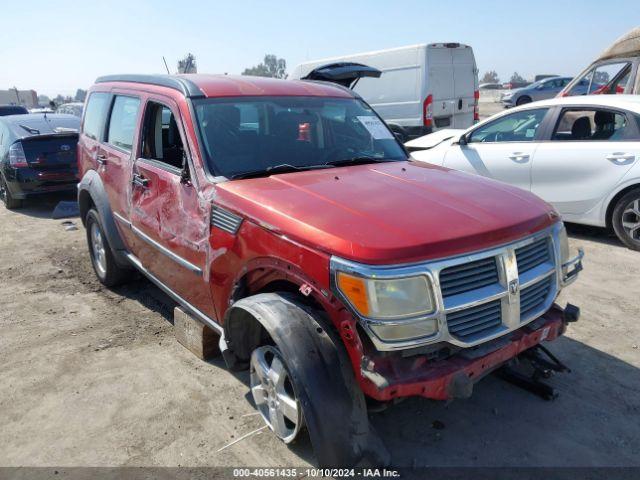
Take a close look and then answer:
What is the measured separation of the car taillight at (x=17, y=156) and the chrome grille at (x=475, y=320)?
840cm

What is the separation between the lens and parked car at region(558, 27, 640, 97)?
10.0 m

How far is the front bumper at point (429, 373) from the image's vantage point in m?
2.29

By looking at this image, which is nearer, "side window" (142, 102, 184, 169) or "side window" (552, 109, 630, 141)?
"side window" (142, 102, 184, 169)

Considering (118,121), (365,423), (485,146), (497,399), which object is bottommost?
(497,399)

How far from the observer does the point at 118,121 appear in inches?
179

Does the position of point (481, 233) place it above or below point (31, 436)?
above

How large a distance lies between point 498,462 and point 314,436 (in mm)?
1102

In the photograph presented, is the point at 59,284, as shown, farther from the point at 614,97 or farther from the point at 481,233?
the point at 614,97

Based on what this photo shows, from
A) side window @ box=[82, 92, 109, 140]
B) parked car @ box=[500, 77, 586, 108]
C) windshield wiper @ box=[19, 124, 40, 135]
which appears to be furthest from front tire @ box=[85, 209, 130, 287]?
parked car @ box=[500, 77, 586, 108]

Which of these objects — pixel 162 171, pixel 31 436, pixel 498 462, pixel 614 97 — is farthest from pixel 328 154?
pixel 614 97

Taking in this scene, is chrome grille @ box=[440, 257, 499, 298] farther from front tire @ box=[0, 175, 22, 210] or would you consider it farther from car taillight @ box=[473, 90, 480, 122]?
car taillight @ box=[473, 90, 480, 122]

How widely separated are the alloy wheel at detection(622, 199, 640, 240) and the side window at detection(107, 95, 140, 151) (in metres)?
5.26

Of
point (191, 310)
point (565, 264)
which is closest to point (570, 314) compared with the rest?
point (565, 264)

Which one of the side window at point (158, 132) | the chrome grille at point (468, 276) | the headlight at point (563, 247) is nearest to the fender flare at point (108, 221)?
the side window at point (158, 132)
